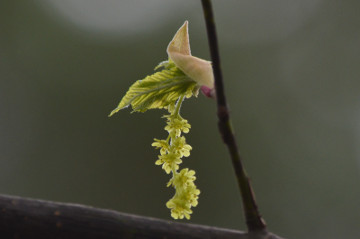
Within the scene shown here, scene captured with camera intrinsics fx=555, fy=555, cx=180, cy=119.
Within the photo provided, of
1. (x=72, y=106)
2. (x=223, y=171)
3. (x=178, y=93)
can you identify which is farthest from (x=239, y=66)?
(x=178, y=93)

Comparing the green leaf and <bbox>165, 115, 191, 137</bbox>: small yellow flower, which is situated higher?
the green leaf

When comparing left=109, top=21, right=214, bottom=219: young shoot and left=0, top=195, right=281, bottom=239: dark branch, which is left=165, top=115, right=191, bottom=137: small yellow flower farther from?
left=0, top=195, right=281, bottom=239: dark branch

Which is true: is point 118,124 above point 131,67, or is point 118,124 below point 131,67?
below

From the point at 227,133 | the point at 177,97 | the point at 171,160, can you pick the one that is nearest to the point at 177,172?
the point at 171,160

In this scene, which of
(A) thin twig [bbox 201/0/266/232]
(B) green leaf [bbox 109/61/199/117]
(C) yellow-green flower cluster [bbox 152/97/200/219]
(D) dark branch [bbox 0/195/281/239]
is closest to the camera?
(A) thin twig [bbox 201/0/266/232]

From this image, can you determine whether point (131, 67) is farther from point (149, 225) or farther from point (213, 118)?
point (149, 225)

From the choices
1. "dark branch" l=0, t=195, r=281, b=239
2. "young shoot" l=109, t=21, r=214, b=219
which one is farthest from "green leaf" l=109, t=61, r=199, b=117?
"dark branch" l=0, t=195, r=281, b=239

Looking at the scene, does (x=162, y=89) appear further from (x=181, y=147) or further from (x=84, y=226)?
(x=84, y=226)
